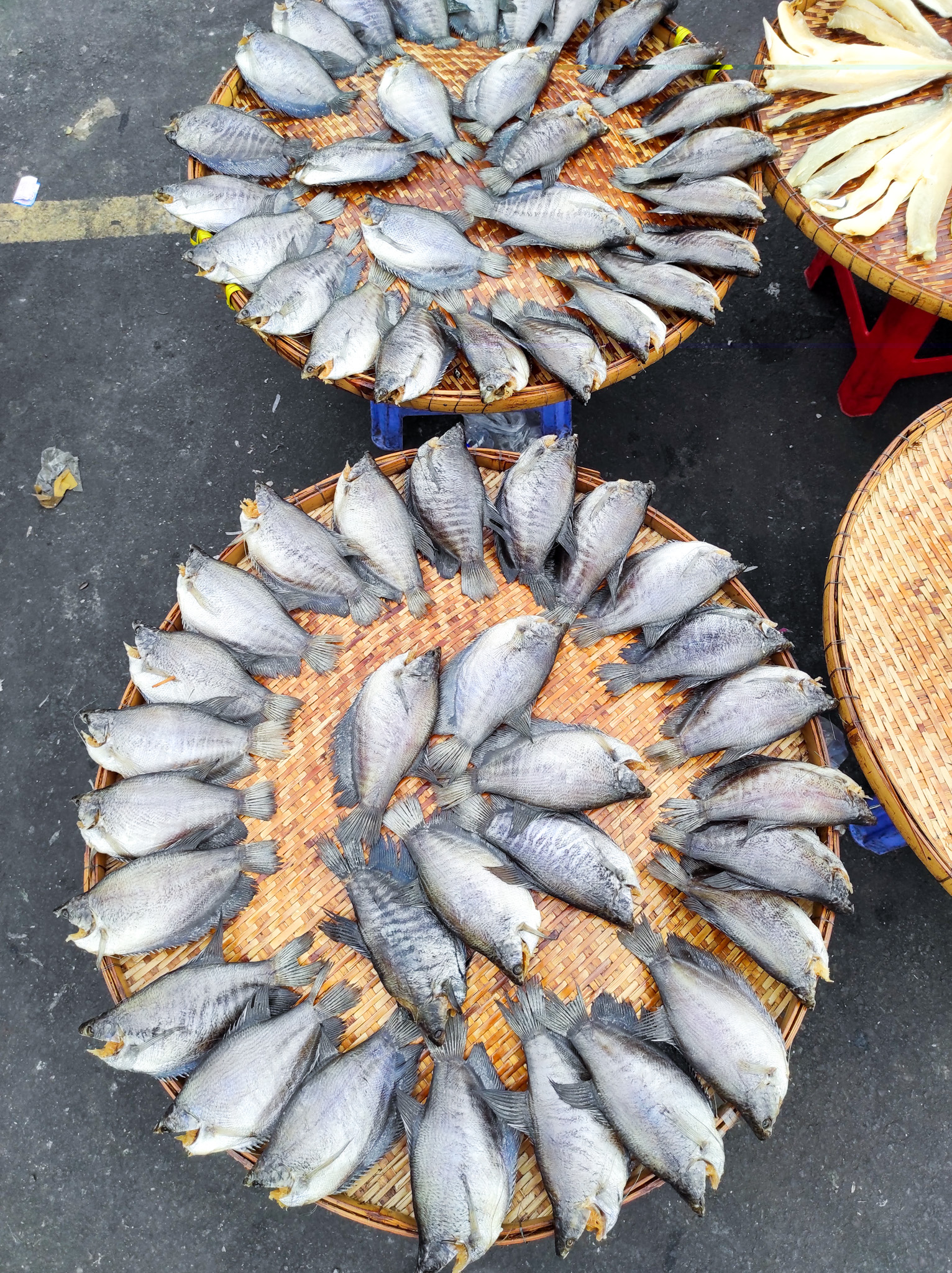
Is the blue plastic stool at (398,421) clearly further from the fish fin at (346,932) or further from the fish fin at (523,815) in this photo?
the fish fin at (346,932)

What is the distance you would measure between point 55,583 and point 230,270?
1584 mm

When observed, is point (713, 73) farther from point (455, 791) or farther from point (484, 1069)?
point (484, 1069)

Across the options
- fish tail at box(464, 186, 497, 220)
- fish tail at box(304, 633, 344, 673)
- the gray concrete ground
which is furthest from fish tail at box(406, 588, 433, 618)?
the gray concrete ground

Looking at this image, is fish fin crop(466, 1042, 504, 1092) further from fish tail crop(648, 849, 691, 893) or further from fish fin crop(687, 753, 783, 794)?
fish fin crop(687, 753, 783, 794)

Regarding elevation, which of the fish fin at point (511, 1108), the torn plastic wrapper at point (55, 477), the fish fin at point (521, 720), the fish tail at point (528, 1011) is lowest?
the fish fin at point (511, 1108)

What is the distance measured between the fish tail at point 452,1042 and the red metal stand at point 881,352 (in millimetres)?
2777

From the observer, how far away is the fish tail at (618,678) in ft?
7.49

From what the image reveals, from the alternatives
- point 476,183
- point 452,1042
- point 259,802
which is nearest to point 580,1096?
point 452,1042

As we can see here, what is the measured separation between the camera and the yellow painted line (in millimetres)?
3873

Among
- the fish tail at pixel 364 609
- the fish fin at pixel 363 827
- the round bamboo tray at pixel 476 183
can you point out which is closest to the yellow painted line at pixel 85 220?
the round bamboo tray at pixel 476 183

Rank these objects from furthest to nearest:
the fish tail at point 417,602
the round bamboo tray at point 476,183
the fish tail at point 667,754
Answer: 1. the round bamboo tray at point 476,183
2. the fish tail at point 417,602
3. the fish tail at point 667,754

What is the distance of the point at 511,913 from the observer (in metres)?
1.91

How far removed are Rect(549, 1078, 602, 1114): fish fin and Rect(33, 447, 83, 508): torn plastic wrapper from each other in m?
2.95

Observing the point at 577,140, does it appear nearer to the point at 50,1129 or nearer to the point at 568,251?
the point at 568,251
